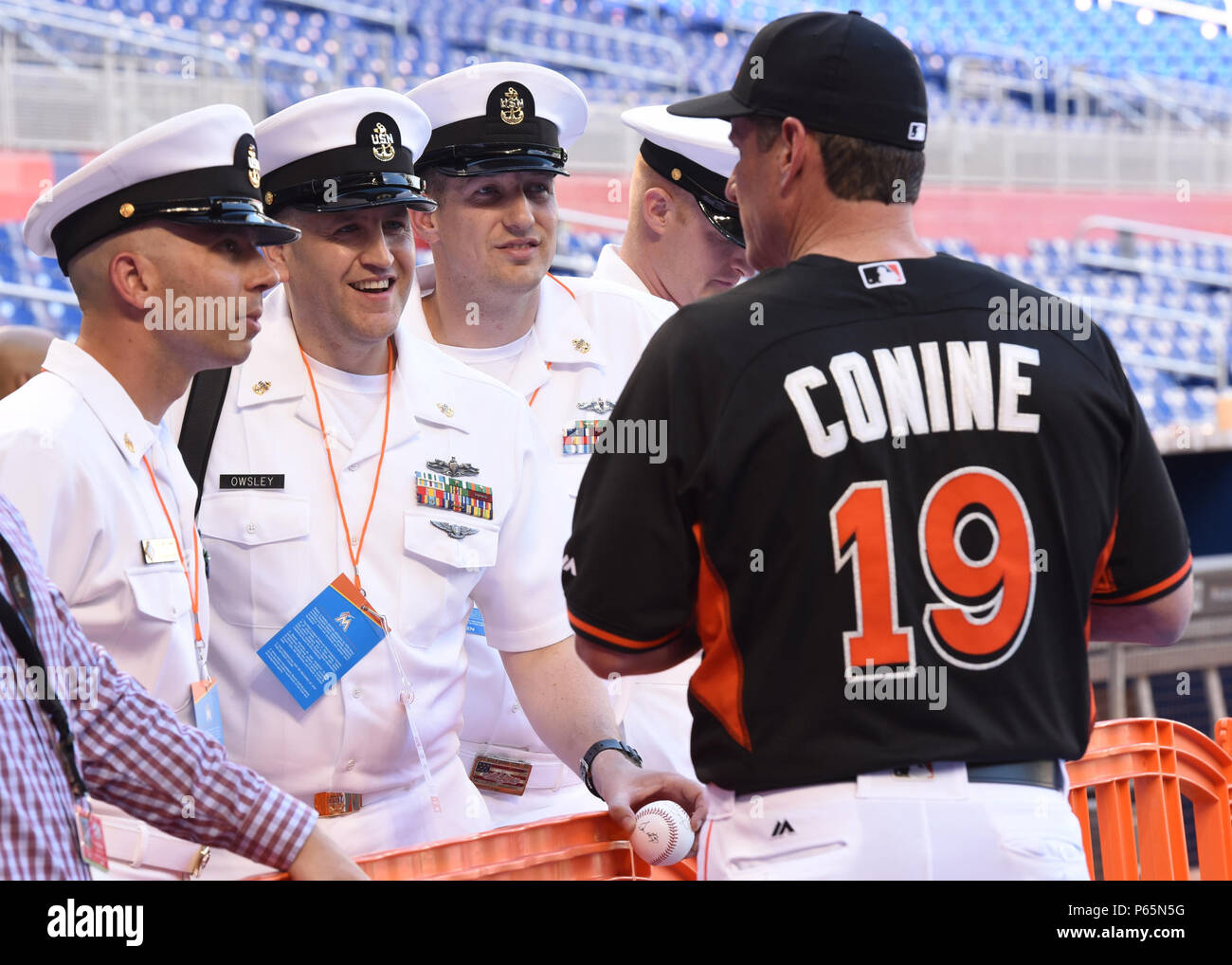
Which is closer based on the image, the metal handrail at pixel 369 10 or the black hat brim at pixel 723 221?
the black hat brim at pixel 723 221

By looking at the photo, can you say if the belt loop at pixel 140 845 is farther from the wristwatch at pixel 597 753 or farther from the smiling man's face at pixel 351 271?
the smiling man's face at pixel 351 271

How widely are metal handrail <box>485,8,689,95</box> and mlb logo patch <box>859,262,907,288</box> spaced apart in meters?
11.7

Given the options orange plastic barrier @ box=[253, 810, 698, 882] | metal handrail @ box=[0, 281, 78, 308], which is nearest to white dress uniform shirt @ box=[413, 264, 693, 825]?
orange plastic barrier @ box=[253, 810, 698, 882]

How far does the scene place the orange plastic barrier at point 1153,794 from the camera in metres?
2.37

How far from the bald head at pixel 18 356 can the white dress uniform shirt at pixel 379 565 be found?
0.72m

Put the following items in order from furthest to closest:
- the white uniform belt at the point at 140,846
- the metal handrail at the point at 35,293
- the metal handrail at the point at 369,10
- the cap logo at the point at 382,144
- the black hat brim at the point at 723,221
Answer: the metal handrail at the point at 369,10, the metal handrail at the point at 35,293, the black hat brim at the point at 723,221, the cap logo at the point at 382,144, the white uniform belt at the point at 140,846

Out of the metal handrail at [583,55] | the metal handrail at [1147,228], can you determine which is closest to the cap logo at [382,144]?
the metal handrail at [583,55]

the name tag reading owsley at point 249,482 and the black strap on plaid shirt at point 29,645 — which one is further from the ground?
the name tag reading owsley at point 249,482

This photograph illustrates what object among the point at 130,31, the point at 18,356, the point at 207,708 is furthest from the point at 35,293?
the point at 207,708

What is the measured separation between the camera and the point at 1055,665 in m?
1.50

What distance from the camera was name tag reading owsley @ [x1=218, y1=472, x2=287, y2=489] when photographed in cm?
231

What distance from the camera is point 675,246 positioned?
3238mm

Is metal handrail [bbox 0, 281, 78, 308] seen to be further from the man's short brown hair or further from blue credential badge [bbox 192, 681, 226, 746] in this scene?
the man's short brown hair

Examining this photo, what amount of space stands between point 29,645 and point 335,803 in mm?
981
